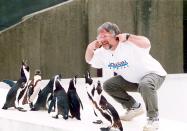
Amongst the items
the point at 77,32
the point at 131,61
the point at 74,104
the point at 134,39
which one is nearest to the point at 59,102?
the point at 74,104

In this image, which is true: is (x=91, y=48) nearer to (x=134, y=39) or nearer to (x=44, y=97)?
(x=134, y=39)

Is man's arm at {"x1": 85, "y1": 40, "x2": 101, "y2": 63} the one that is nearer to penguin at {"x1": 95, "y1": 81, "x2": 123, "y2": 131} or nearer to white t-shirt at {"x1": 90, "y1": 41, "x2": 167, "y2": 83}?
white t-shirt at {"x1": 90, "y1": 41, "x2": 167, "y2": 83}

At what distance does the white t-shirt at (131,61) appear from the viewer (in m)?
3.97

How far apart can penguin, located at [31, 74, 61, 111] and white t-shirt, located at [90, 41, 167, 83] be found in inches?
36.9

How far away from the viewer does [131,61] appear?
158 inches

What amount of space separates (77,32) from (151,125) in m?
7.59

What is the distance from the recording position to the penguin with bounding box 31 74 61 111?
496 cm

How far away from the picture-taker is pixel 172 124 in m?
4.12

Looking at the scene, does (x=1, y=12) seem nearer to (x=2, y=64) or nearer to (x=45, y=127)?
(x=2, y=64)

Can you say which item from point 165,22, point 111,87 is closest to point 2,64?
point 165,22

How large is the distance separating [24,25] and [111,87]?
6.77 m

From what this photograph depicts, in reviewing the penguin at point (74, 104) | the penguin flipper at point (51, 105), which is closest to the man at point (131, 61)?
the penguin at point (74, 104)

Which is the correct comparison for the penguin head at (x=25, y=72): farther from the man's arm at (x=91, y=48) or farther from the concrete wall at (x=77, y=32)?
the concrete wall at (x=77, y=32)

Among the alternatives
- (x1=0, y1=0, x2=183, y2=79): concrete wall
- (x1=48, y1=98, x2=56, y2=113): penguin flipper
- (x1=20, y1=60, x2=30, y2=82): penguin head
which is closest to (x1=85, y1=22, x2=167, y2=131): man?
(x1=48, y1=98, x2=56, y2=113): penguin flipper
